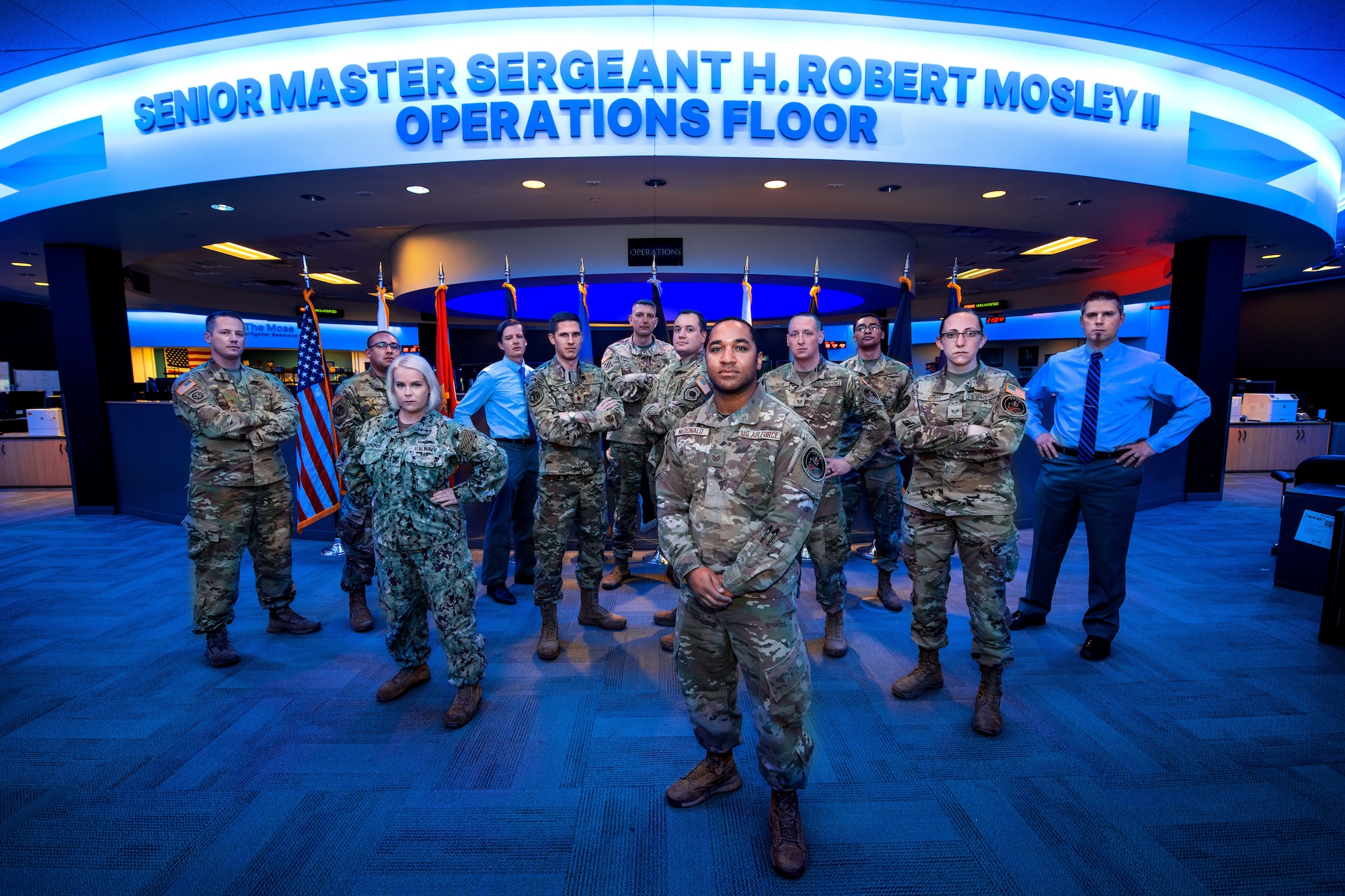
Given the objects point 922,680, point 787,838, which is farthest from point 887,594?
point 787,838

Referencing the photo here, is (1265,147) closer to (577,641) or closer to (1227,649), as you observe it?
(1227,649)

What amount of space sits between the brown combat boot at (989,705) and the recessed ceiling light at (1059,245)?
8.76 metres

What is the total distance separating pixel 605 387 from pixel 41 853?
111 inches

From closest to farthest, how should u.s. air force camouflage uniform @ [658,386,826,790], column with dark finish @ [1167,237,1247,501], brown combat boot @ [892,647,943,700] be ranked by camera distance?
u.s. air force camouflage uniform @ [658,386,826,790], brown combat boot @ [892,647,943,700], column with dark finish @ [1167,237,1247,501]

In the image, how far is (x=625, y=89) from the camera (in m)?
4.57

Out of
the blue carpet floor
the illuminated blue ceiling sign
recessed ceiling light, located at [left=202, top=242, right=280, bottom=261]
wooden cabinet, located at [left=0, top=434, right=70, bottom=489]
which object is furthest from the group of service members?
wooden cabinet, located at [left=0, top=434, right=70, bottom=489]

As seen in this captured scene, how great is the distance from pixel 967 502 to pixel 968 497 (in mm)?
24

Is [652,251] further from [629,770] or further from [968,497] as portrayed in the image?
[629,770]

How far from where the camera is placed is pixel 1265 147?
5801 mm

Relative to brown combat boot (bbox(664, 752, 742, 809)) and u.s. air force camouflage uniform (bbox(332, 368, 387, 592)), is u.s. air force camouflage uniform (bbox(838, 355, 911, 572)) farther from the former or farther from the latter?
u.s. air force camouflage uniform (bbox(332, 368, 387, 592))

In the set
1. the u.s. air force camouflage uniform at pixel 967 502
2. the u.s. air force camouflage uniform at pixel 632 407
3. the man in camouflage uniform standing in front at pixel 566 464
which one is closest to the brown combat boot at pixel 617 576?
the u.s. air force camouflage uniform at pixel 632 407

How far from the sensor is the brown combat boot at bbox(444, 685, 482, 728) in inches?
97.3

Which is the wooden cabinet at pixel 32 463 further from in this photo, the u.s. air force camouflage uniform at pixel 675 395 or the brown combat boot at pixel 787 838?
the brown combat boot at pixel 787 838

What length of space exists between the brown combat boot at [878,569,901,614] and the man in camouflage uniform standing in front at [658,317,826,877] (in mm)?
2223
